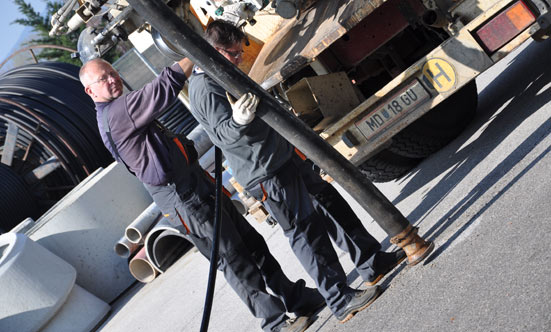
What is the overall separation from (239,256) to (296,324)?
0.62 m

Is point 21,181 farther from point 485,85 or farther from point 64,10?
point 485,85

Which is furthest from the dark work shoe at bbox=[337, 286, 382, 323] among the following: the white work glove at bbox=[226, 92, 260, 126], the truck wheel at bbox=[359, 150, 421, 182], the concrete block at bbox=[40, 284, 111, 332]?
the concrete block at bbox=[40, 284, 111, 332]

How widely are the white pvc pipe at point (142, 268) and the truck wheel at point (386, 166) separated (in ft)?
12.2

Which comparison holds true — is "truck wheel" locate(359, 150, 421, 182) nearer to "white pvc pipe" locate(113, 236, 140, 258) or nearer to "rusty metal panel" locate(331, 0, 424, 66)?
"rusty metal panel" locate(331, 0, 424, 66)

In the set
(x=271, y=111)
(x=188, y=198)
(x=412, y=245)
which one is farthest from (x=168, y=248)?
(x=271, y=111)

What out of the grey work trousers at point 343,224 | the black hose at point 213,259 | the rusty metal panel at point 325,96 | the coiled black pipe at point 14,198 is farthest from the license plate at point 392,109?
the coiled black pipe at point 14,198

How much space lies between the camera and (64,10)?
6.79 m

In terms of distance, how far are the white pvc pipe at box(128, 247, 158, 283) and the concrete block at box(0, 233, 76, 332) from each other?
82 centimetres

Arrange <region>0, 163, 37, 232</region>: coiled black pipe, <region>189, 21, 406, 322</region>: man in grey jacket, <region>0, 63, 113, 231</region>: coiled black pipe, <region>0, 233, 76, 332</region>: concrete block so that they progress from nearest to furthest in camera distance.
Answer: <region>189, 21, 406, 322</region>: man in grey jacket → <region>0, 233, 76, 332</region>: concrete block → <region>0, 163, 37, 232</region>: coiled black pipe → <region>0, 63, 113, 231</region>: coiled black pipe

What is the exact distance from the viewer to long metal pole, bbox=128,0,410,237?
380cm

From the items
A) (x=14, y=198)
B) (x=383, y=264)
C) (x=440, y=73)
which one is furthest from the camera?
(x=14, y=198)

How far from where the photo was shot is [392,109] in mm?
5363

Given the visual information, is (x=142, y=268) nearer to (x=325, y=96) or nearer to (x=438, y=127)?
(x=325, y=96)

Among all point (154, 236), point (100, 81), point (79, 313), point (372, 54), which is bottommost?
point (79, 313)
